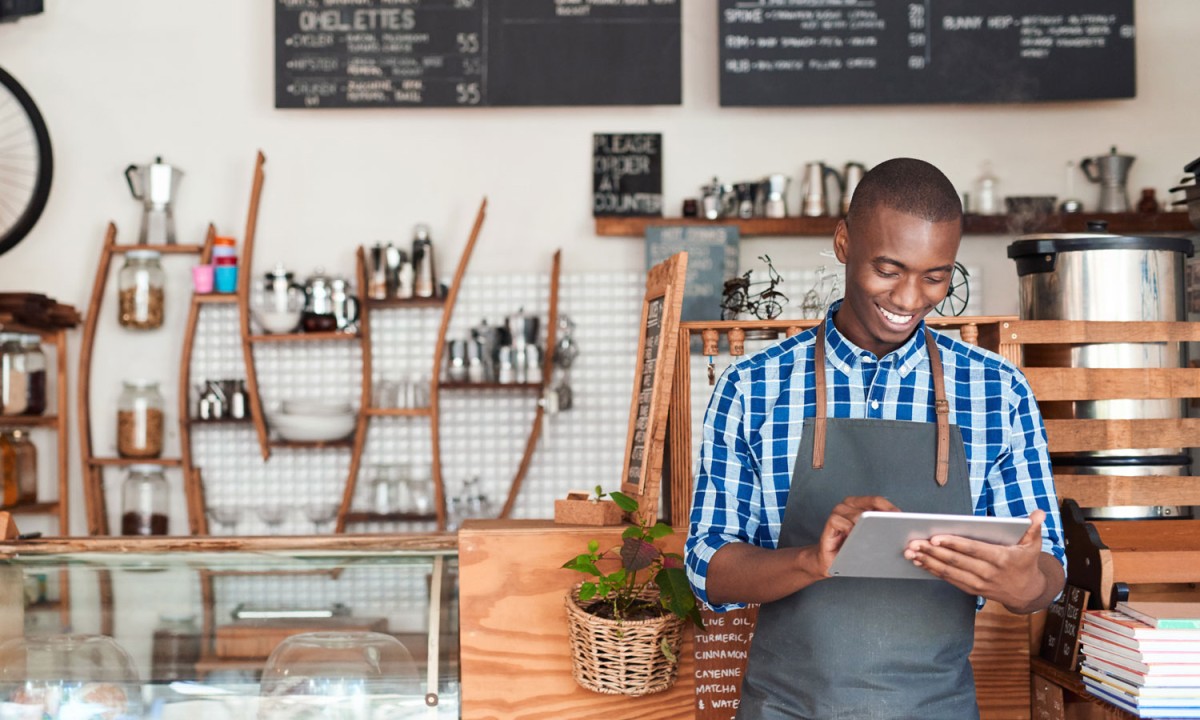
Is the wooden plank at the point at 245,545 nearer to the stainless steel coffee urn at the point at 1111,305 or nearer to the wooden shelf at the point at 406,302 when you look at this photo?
the stainless steel coffee urn at the point at 1111,305

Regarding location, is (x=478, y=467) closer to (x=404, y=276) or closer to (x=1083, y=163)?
(x=404, y=276)

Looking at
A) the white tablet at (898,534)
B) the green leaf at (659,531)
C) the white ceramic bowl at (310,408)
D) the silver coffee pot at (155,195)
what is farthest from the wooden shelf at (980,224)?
the white tablet at (898,534)

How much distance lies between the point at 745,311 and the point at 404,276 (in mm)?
1881

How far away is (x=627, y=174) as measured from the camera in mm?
4500

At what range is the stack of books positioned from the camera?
72.2 inches

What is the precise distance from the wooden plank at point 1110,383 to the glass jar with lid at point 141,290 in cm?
336

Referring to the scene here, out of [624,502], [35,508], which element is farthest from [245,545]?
[35,508]

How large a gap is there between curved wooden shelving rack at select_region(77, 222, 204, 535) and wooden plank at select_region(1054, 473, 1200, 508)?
3281mm

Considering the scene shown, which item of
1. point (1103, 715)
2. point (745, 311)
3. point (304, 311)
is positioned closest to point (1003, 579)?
point (1103, 715)

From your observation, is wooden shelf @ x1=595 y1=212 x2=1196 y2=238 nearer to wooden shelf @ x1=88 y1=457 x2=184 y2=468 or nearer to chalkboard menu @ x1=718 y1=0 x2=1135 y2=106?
chalkboard menu @ x1=718 y1=0 x2=1135 y2=106

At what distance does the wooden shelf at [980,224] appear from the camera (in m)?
4.36

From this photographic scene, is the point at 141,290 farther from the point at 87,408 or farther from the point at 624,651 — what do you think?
the point at 624,651

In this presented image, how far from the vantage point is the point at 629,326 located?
4.47 metres

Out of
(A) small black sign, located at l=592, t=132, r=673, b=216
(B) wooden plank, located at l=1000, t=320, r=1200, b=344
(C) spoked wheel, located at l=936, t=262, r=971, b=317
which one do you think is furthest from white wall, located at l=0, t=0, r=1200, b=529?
(B) wooden plank, located at l=1000, t=320, r=1200, b=344
